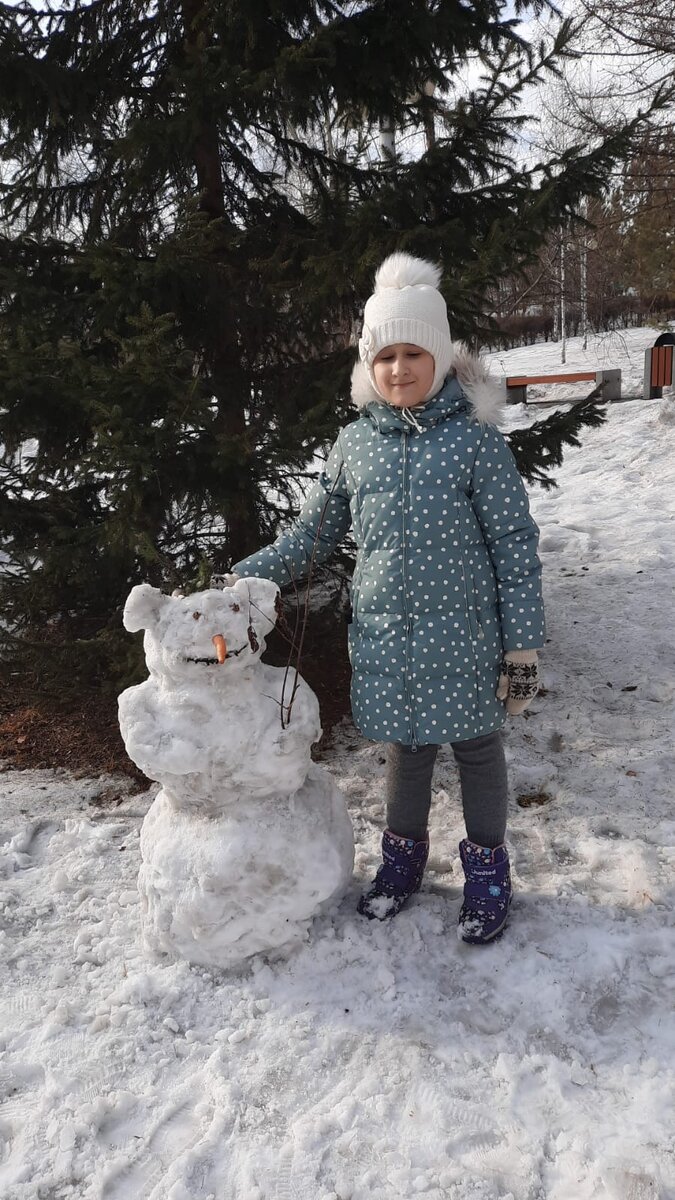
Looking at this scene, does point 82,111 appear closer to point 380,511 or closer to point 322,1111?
point 380,511

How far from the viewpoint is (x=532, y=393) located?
13.8 meters

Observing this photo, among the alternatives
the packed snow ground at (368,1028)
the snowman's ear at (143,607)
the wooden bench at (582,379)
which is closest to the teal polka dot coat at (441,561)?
the snowman's ear at (143,607)

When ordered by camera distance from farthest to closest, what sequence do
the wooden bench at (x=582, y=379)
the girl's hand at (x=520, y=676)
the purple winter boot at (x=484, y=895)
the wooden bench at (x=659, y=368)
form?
the wooden bench at (x=659, y=368) < the wooden bench at (x=582, y=379) < the purple winter boot at (x=484, y=895) < the girl's hand at (x=520, y=676)

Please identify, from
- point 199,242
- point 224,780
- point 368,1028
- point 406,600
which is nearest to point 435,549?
point 406,600

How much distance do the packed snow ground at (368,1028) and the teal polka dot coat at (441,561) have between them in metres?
0.72

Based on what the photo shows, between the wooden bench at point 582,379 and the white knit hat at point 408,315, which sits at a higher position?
the white knit hat at point 408,315

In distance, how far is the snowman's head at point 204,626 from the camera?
2.01 meters

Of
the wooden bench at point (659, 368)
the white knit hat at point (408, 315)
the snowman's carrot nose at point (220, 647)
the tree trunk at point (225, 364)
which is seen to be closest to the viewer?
the snowman's carrot nose at point (220, 647)

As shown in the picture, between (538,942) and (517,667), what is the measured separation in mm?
877

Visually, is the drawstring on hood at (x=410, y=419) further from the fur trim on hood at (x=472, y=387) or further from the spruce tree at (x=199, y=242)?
the spruce tree at (x=199, y=242)

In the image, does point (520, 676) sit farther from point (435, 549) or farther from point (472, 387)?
point (472, 387)

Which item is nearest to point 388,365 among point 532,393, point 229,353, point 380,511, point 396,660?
point 380,511

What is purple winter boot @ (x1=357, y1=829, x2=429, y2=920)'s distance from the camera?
240 cm

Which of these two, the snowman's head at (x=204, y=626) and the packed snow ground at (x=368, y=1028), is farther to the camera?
the snowman's head at (x=204, y=626)
